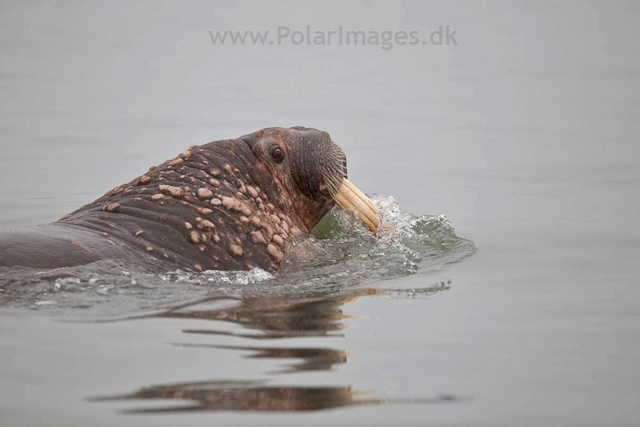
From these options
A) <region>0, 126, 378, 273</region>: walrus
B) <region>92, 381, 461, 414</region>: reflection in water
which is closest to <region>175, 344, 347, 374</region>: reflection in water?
<region>92, 381, 461, 414</region>: reflection in water

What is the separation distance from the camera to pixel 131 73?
910 inches

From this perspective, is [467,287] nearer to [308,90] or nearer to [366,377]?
[366,377]

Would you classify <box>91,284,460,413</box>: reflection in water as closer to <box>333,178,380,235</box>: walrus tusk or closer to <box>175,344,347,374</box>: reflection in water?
<box>175,344,347,374</box>: reflection in water

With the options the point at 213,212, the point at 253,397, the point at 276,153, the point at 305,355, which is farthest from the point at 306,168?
the point at 253,397

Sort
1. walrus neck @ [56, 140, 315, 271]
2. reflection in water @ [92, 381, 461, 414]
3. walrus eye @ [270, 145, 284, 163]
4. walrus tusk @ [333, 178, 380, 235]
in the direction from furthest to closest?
walrus tusk @ [333, 178, 380, 235] < walrus eye @ [270, 145, 284, 163] < walrus neck @ [56, 140, 315, 271] < reflection in water @ [92, 381, 461, 414]

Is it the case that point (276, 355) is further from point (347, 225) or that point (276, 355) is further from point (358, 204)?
point (347, 225)

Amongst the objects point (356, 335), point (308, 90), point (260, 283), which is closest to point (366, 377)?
point (356, 335)

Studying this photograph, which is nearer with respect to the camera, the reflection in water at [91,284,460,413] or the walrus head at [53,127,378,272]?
the reflection in water at [91,284,460,413]

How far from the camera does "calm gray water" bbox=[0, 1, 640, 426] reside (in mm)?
5824

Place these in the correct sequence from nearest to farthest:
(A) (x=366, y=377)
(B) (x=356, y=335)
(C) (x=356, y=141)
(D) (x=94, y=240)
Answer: (A) (x=366, y=377), (B) (x=356, y=335), (D) (x=94, y=240), (C) (x=356, y=141)

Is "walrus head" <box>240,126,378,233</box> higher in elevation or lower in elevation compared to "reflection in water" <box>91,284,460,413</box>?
higher

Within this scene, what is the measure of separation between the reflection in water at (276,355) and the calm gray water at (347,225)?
0.02 metres

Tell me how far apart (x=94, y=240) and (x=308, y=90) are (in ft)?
47.3

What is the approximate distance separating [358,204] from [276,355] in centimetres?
322
